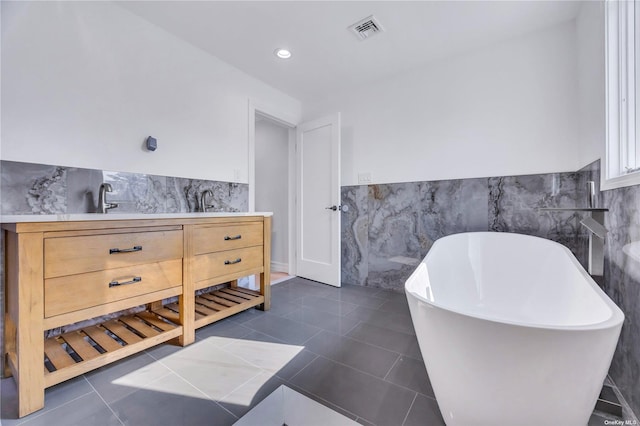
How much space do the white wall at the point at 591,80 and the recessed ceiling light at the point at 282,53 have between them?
6.62 feet

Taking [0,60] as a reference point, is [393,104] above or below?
above

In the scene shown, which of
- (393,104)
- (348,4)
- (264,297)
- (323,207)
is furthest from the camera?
(323,207)

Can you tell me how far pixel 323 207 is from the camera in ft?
9.68

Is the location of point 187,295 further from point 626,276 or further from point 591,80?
point 591,80

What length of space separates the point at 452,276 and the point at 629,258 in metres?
0.83

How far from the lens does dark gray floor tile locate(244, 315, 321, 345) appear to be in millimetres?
1659

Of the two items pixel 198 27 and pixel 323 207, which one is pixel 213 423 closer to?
pixel 323 207

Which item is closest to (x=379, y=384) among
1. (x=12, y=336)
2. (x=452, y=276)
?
(x=452, y=276)

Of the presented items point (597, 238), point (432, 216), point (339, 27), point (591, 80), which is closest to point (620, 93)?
point (591, 80)

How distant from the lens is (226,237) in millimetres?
1804

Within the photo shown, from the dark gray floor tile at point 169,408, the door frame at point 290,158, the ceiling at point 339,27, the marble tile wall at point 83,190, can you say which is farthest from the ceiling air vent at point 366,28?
the dark gray floor tile at point 169,408

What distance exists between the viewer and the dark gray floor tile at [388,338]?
1533 mm

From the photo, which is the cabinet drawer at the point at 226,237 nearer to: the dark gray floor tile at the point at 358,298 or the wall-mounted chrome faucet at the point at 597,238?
Result: the dark gray floor tile at the point at 358,298

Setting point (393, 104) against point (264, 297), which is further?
point (393, 104)
